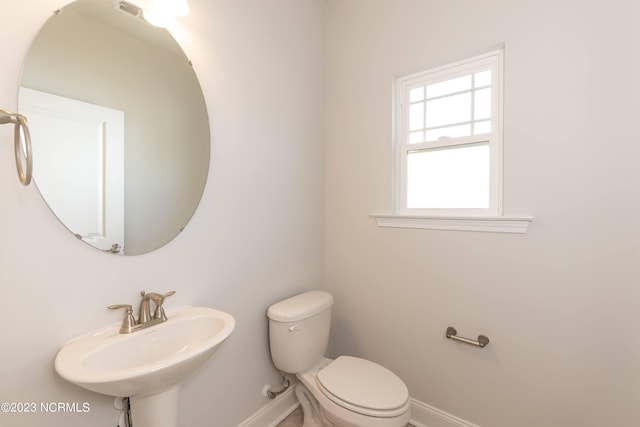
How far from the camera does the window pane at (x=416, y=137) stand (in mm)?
1715

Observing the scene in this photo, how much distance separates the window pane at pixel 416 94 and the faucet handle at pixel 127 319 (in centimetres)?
178

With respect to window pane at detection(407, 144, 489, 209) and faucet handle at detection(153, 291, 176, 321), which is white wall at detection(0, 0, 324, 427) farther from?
window pane at detection(407, 144, 489, 209)

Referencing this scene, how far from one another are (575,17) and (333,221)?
1.57 meters

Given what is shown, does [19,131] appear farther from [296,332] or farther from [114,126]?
[296,332]

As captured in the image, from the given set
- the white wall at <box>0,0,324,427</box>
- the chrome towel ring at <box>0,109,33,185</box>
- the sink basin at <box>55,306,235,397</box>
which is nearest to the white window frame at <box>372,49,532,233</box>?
the white wall at <box>0,0,324,427</box>

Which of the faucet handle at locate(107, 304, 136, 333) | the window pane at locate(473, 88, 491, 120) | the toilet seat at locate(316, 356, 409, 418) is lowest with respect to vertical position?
the toilet seat at locate(316, 356, 409, 418)

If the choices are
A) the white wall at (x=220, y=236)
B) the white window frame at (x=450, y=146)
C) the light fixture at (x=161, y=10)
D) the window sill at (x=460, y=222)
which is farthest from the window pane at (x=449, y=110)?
the light fixture at (x=161, y=10)

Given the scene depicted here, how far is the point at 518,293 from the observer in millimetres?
1373

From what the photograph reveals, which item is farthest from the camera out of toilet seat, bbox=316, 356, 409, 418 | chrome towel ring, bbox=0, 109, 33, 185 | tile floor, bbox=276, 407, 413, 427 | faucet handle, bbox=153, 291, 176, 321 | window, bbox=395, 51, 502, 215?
tile floor, bbox=276, 407, 413, 427

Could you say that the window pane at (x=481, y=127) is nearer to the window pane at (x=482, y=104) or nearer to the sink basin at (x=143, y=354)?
the window pane at (x=482, y=104)

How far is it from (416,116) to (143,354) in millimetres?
1793

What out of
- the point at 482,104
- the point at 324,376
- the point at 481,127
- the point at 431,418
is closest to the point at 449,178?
the point at 481,127

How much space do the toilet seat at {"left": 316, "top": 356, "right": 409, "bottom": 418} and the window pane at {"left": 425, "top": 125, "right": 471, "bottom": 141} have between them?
4.33 ft

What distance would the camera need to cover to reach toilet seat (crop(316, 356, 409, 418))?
1.22 meters
